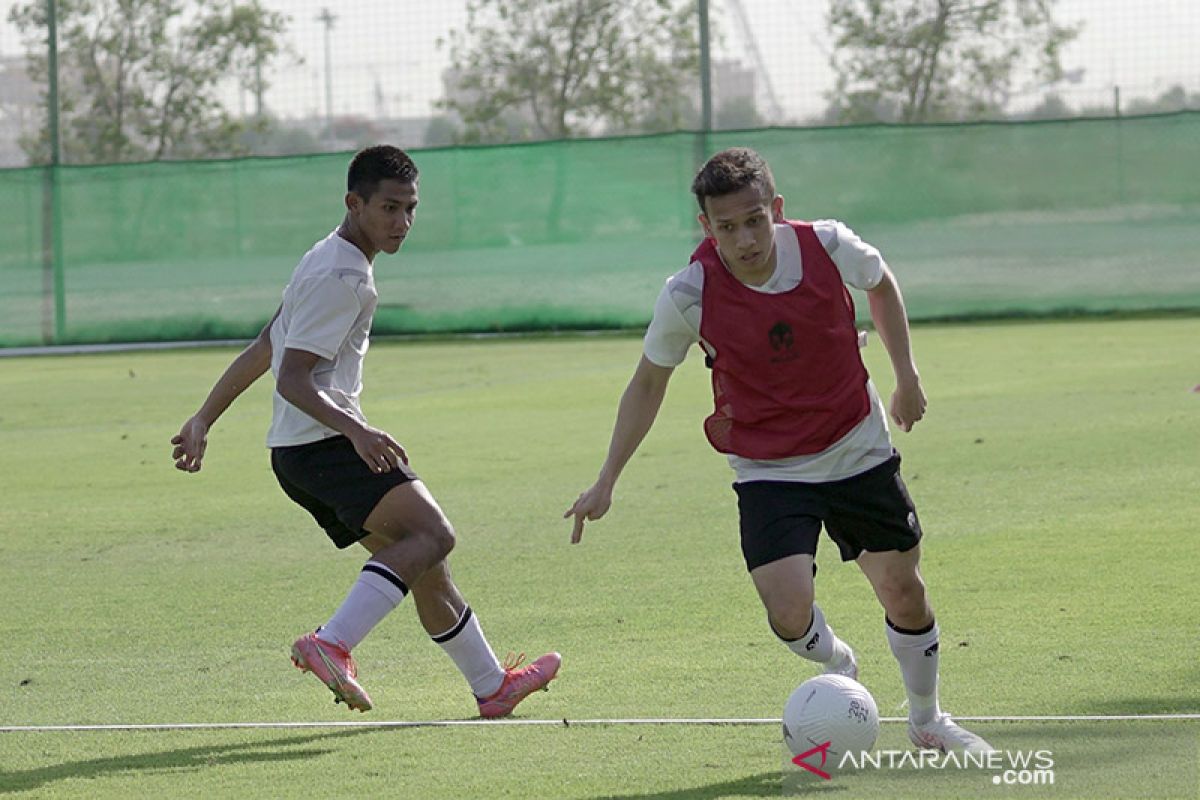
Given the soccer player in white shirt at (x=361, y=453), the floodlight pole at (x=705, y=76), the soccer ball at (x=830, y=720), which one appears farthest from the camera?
the floodlight pole at (x=705, y=76)

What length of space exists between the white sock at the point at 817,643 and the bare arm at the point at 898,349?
562mm

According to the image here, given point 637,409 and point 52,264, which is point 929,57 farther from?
point 637,409

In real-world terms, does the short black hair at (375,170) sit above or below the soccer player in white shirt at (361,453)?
above

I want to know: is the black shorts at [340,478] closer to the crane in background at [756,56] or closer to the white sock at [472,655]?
the white sock at [472,655]

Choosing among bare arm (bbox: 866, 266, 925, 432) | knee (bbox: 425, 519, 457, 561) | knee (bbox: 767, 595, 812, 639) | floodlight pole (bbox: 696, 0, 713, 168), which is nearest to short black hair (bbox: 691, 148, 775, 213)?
bare arm (bbox: 866, 266, 925, 432)

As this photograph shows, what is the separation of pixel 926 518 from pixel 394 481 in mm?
3820

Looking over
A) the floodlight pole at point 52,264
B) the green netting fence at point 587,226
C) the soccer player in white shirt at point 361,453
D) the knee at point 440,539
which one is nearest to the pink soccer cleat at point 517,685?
the soccer player in white shirt at point 361,453

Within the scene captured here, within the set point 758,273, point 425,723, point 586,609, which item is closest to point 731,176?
point 758,273

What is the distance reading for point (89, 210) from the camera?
23.4 meters

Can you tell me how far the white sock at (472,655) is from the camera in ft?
19.2

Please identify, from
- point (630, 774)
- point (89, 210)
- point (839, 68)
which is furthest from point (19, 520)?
point (839, 68)

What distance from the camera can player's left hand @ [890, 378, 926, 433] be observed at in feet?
17.2

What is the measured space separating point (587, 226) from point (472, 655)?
56.2 ft

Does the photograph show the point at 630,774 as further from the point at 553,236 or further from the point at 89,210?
the point at 89,210
